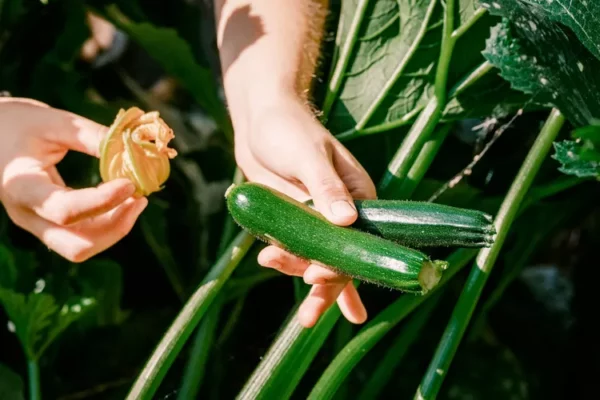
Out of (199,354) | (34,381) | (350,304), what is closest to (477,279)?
(350,304)

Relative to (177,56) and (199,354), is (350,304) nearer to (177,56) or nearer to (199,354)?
(199,354)

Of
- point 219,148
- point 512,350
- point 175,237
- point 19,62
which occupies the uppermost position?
point 19,62

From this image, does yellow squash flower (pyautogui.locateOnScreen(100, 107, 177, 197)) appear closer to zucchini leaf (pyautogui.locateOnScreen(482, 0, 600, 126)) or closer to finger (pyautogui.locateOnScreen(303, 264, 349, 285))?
finger (pyautogui.locateOnScreen(303, 264, 349, 285))

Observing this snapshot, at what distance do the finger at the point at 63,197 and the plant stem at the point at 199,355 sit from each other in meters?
0.23

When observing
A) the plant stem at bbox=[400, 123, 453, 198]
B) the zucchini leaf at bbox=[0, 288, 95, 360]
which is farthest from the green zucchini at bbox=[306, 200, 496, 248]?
the zucchini leaf at bbox=[0, 288, 95, 360]

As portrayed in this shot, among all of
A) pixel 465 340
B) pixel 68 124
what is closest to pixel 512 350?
pixel 465 340

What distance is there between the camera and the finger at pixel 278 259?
720 mm

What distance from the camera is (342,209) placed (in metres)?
0.65

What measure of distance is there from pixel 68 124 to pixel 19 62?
44cm

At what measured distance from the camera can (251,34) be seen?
0.91 metres

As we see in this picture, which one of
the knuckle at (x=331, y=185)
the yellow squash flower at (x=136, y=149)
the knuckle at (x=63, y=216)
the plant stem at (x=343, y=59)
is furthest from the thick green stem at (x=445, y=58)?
the knuckle at (x=63, y=216)

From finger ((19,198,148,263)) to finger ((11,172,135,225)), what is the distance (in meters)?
0.03

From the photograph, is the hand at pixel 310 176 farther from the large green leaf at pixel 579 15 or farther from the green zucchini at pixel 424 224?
the large green leaf at pixel 579 15

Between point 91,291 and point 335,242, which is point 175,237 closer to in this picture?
point 91,291
